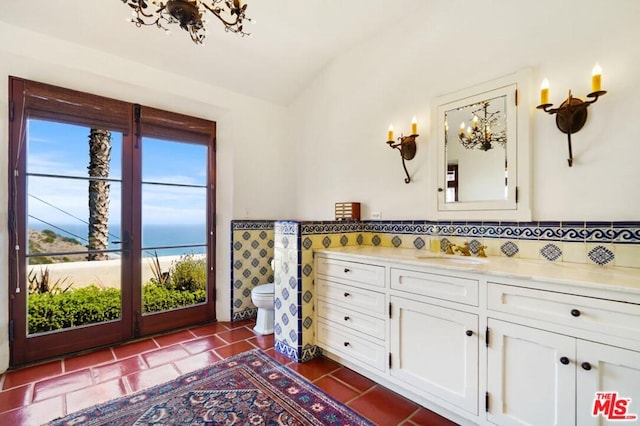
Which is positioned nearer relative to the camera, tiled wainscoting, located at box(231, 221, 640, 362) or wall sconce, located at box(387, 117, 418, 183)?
tiled wainscoting, located at box(231, 221, 640, 362)

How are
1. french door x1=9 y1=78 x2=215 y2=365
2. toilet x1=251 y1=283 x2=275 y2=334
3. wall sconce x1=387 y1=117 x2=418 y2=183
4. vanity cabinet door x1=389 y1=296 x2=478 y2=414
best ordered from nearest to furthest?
1. vanity cabinet door x1=389 y1=296 x2=478 y2=414
2. french door x1=9 y1=78 x2=215 y2=365
3. wall sconce x1=387 y1=117 x2=418 y2=183
4. toilet x1=251 y1=283 x2=275 y2=334

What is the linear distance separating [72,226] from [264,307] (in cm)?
184

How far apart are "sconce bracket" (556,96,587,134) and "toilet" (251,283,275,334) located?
261cm

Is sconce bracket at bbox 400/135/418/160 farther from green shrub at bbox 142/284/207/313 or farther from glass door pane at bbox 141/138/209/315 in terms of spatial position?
green shrub at bbox 142/284/207/313

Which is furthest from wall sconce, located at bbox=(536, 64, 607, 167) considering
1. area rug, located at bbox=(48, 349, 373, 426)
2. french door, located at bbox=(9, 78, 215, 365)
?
french door, located at bbox=(9, 78, 215, 365)

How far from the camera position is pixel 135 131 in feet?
9.36

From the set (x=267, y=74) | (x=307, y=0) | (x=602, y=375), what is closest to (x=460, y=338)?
(x=602, y=375)

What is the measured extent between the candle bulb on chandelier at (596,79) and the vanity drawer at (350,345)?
198cm

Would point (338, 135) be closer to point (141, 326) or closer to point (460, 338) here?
point (460, 338)

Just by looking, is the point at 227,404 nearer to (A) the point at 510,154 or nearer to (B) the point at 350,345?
(B) the point at 350,345

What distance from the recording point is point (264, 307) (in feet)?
9.59

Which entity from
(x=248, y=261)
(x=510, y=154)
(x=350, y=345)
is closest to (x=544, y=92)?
(x=510, y=154)

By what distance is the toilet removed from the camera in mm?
2895

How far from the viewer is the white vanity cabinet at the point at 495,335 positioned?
122cm
